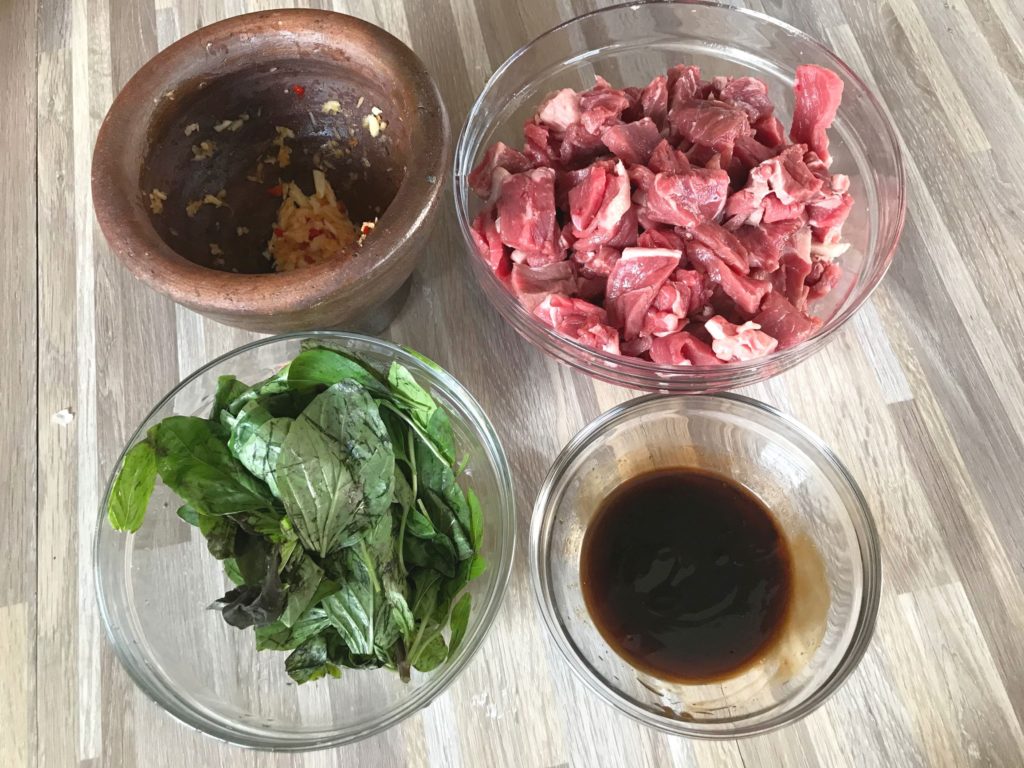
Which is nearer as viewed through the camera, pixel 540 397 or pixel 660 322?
pixel 660 322

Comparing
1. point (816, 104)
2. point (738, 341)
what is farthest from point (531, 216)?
point (816, 104)

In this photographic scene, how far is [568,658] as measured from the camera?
82cm

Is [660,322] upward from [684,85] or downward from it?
downward

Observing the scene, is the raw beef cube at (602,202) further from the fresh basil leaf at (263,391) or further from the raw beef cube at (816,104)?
the fresh basil leaf at (263,391)

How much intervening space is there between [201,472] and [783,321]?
646mm

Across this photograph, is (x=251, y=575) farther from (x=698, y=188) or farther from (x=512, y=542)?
(x=698, y=188)

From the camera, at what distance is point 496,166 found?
95cm

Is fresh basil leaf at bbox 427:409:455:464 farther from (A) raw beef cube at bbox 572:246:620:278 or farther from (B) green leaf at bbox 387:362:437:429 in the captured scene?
(A) raw beef cube at bbox 572:246:620:278

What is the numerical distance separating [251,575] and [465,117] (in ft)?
2.41

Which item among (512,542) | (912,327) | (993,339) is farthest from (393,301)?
(993,339)

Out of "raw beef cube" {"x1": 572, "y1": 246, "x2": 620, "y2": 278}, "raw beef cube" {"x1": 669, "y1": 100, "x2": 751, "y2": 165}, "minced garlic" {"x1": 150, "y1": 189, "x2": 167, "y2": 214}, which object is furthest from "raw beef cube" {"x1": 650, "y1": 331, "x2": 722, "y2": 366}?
"minced garlic" {"x1": 150, "y1": 189, "x2": 167, "y2": 214}

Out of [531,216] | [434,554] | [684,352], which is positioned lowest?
[434,554]

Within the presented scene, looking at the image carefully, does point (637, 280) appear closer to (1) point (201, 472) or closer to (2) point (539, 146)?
(2) point (539, 146)

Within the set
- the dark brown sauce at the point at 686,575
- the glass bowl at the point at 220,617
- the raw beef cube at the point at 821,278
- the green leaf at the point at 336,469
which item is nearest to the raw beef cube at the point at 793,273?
the raw beef cube at the point at 821,278
